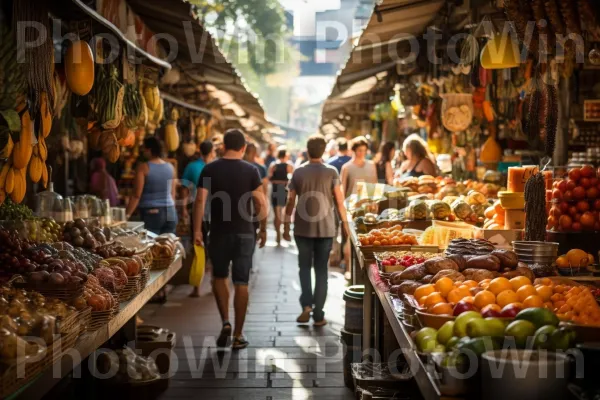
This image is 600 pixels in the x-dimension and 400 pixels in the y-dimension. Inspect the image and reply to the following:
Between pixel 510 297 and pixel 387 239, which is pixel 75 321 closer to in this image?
pixel 510 297

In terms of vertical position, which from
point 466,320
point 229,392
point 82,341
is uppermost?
point 466,320

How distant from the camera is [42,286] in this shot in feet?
15.0

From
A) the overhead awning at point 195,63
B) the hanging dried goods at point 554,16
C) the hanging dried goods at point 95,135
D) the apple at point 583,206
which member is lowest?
the apple at point 583,206

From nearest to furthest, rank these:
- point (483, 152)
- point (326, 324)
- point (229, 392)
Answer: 1. point (229, 392)
2. point (326, 324)
3. point (483, 152)

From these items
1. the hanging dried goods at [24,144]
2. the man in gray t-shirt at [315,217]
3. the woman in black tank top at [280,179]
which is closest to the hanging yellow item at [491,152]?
the man in gray t-shirt at [315,217]

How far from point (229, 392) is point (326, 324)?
2.86m

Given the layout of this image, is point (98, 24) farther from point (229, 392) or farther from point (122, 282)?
point (229, 392)

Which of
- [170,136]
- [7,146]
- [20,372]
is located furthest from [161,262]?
[170,136]

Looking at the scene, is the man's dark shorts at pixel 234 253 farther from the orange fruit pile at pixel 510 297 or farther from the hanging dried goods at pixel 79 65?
the orange fruit pile at pixel 510 297

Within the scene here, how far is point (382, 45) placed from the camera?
36.8 ft

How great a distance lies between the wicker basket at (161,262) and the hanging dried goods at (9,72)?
6.88ft

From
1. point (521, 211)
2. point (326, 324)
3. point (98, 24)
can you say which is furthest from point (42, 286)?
point (326, 324)

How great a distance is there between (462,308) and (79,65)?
3607 mm

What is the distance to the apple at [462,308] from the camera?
373 centimetres
